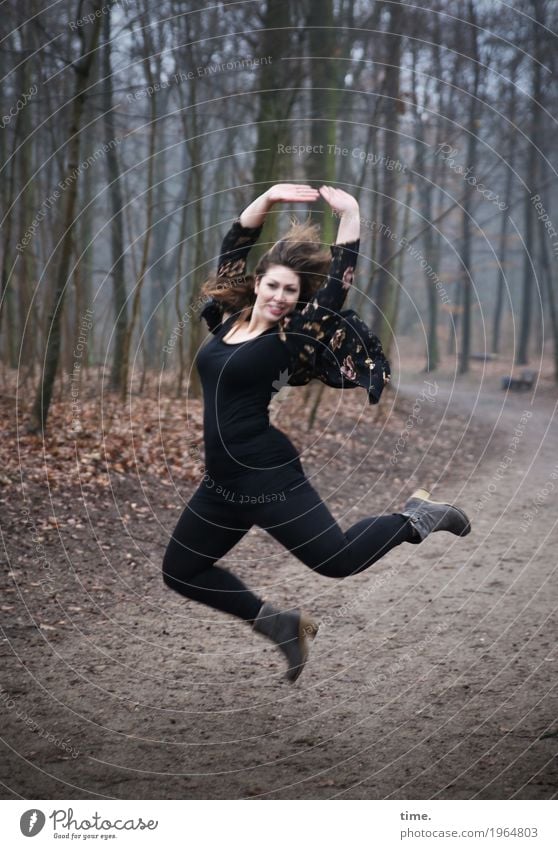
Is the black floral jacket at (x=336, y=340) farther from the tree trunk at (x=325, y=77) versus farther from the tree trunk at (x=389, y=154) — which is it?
the tree trunk at (x=389, y=154)

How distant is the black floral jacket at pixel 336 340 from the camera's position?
4.34 metres

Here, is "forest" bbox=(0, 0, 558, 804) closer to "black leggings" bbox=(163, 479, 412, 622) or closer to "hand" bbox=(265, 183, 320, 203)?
"black leggings" bbox=(163, 479, 412, 622)

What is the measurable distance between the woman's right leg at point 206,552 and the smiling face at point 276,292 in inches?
40.9

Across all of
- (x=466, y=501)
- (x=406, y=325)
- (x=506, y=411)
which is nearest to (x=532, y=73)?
(x=506, y=411)

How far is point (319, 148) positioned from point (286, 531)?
11053mm

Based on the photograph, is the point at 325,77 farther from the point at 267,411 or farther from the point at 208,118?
the point at 267,411

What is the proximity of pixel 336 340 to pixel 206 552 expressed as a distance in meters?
1.35

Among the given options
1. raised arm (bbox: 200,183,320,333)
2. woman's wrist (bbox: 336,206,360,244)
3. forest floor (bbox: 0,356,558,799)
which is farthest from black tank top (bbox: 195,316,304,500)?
forest floor (bbox: 0,356,558,799)

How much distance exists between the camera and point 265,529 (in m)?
4.32

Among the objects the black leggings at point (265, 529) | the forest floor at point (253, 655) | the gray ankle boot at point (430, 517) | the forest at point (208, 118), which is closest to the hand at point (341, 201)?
the black leggings at point (265, 529)

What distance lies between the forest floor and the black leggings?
791 mm

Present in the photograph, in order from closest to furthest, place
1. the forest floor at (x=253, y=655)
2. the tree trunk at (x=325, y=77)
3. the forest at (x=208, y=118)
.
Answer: the forest floor at (x=253, y=655), the forest at (x=208, y=118), the tree trunk at (x=325, y=77)

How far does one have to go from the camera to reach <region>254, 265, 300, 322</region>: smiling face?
4473 millimetres
